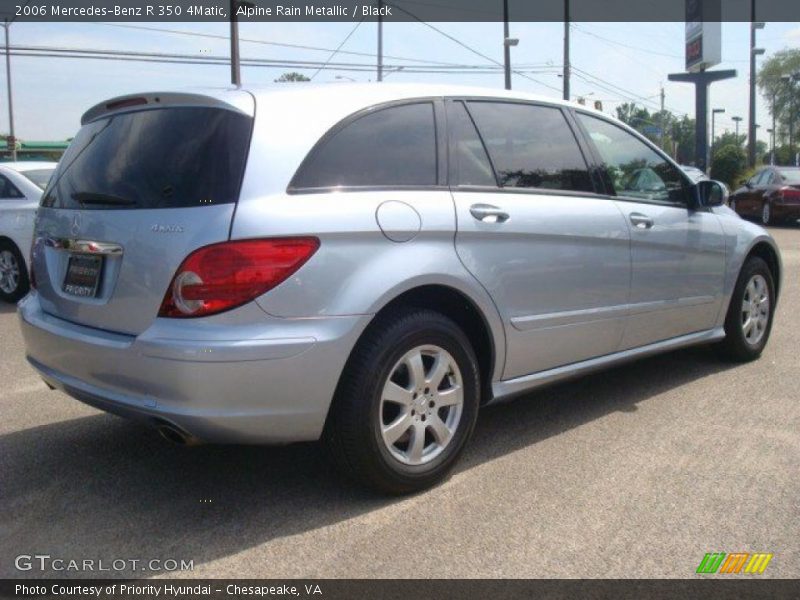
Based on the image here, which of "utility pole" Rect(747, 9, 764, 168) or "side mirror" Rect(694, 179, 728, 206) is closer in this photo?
"side mirror" Rect(694, 179, 728, 206)

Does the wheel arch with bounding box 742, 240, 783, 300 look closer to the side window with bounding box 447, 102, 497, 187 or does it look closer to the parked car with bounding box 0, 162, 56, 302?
the side window with bounding box 447, 102, 497, 187

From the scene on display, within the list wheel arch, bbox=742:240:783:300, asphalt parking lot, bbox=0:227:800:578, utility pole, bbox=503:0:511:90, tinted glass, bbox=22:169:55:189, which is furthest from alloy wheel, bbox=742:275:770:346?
utility pole, bbox=503:0:511:90

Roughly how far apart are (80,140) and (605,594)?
2948 mm

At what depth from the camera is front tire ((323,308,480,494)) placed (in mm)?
3160

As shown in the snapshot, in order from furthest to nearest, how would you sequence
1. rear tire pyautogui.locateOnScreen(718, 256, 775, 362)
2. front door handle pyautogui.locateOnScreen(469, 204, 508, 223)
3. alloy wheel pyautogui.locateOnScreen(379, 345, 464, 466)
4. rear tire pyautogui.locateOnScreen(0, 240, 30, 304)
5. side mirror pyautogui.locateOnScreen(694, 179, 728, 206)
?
1. rear tire pyautogui.locateOnScreen(0, 240, 30, 304)
2. rear tire pyautogui.locateOnScreen(718, 256, 775, 362)
3. side mirror pyautogui.locateOnScreen(694, 179, 728, 206)
4. front door handle pyautogui.locateOnScreen(469, 204, 508, 223)
5. alloy wheel pyautogui.locateOnScreen(379, 345, 464, 466)

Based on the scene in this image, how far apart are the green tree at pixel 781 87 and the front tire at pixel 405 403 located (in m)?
76.8

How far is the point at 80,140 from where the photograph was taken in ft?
12.3

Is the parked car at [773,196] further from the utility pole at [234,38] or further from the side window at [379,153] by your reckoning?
the side window at [379,153]

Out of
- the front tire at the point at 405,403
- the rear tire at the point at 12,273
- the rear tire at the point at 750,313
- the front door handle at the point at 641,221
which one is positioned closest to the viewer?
the front tire at the point at 405,403

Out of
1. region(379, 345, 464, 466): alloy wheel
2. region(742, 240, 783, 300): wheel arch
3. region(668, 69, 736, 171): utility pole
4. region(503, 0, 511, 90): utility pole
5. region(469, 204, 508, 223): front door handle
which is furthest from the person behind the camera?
region(668, 69, 736, 171): utility pole

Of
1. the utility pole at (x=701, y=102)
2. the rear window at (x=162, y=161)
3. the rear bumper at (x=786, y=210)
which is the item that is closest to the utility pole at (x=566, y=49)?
the utility pole at (x=701, y=102)

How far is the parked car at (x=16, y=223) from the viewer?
342 inches

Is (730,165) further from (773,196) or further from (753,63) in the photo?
(773,196)

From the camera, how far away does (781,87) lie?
7306cm
